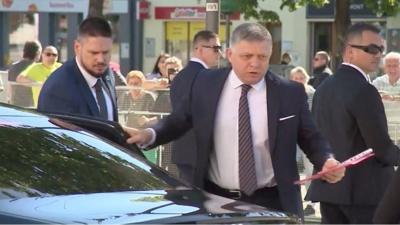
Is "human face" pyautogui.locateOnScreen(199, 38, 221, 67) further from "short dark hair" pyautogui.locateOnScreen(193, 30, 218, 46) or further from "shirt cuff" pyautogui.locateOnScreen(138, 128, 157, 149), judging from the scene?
"shirt cuff" pyautogui.locateOnScreen(138, 128, 157, 149)

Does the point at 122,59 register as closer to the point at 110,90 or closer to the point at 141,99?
the point at 141,99

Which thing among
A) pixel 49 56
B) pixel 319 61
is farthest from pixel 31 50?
pixel 319 61

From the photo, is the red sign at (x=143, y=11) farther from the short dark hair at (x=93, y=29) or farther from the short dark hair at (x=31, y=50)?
the short dark hair at (x=93, y=29)

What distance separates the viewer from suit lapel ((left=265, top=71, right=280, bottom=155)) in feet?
17.9

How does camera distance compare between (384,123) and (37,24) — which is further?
(37,24)

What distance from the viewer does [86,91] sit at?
19.8 feet

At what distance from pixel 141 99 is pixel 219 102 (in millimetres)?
5524

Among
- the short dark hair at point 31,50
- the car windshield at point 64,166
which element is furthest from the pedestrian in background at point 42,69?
the car windshield at point 64,166

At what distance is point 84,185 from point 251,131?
1.44 metres

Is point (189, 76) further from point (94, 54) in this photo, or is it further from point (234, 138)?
point (234, 138)

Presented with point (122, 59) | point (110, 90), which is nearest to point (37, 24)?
point (122, 59)

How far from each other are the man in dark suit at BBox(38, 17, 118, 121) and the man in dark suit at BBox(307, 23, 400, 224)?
143cm

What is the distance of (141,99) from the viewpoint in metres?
11.0

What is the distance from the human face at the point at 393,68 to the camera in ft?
39.7
